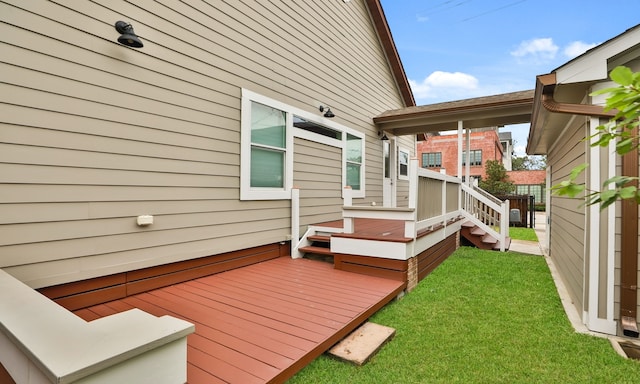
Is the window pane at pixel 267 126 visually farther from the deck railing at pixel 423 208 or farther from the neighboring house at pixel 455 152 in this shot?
the neighboring house at pixel 455 152

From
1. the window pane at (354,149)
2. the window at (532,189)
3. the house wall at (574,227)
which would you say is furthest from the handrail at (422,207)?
the window at (532,189)

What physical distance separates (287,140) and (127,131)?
97.4 inches

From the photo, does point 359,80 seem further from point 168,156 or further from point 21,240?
point 21,240

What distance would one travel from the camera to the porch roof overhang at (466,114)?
6645mm

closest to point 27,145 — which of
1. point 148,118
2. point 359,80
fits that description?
point 148,118

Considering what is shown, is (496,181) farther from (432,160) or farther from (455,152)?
(432,160)

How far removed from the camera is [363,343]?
2.71 meters

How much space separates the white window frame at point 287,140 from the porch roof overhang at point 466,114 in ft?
5.46

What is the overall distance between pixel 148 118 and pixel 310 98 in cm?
318

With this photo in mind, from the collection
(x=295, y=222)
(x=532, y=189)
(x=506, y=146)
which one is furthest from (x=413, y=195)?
(x=506, y=146)

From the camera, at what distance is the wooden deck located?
82.4 inches

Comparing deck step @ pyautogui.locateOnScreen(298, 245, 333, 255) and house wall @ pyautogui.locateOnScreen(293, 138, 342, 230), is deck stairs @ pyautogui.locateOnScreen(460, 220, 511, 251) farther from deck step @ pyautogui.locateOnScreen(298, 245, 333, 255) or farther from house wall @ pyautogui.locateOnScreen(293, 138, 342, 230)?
deck step @ pyautogui.locateOnScreen(298, 245, 333, 255)

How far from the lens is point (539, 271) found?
5.30 m

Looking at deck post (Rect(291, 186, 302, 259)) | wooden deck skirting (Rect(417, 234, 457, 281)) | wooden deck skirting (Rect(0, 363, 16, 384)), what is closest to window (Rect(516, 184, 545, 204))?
wooden deck skirting (Rect(417, 234, 457, 281))
